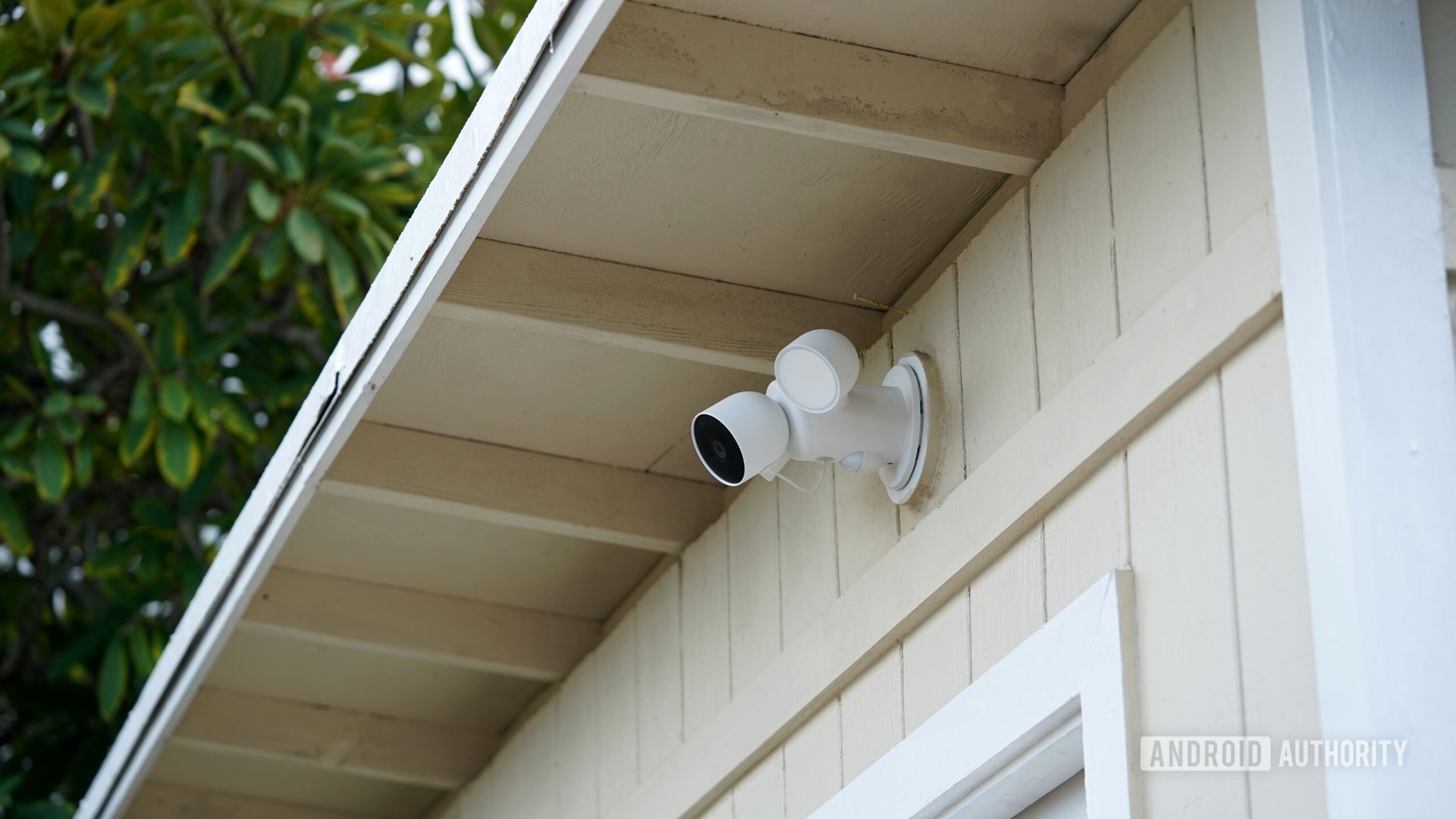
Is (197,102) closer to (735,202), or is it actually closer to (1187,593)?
(735,202)

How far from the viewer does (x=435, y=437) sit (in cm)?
257

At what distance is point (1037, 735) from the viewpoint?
1.62 metres

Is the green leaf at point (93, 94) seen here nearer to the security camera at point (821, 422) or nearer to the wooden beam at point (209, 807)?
the wooden beam at point (209, 807)

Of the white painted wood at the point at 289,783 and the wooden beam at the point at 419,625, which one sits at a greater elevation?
the wooden beam at the point at 419,625

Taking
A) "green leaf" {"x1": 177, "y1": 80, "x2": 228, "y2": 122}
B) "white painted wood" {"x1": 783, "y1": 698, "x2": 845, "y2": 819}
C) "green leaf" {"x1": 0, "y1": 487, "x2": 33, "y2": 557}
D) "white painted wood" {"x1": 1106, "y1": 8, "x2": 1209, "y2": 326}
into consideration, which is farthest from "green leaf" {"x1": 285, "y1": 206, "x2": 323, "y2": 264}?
"white painted wood" {"x1": 1106, "y1": 8, "x2": 1209, "y2": 326}

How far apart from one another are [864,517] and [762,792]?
0.46 meters

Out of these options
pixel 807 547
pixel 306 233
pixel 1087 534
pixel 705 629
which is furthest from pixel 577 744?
pixel 306 233

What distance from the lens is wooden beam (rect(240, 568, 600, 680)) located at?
9.67 ft

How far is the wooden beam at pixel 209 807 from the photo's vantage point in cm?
362

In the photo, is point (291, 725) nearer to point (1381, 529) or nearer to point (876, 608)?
point (876, 608)

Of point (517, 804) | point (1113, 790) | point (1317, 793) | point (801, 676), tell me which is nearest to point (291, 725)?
point (517, 804)

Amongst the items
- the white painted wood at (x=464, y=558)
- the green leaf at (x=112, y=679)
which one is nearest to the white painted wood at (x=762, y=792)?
the white painted wood at (x=464, y=558)

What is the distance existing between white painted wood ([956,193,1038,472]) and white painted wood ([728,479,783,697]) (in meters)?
0.55

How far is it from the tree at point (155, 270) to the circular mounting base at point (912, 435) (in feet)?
7.95
